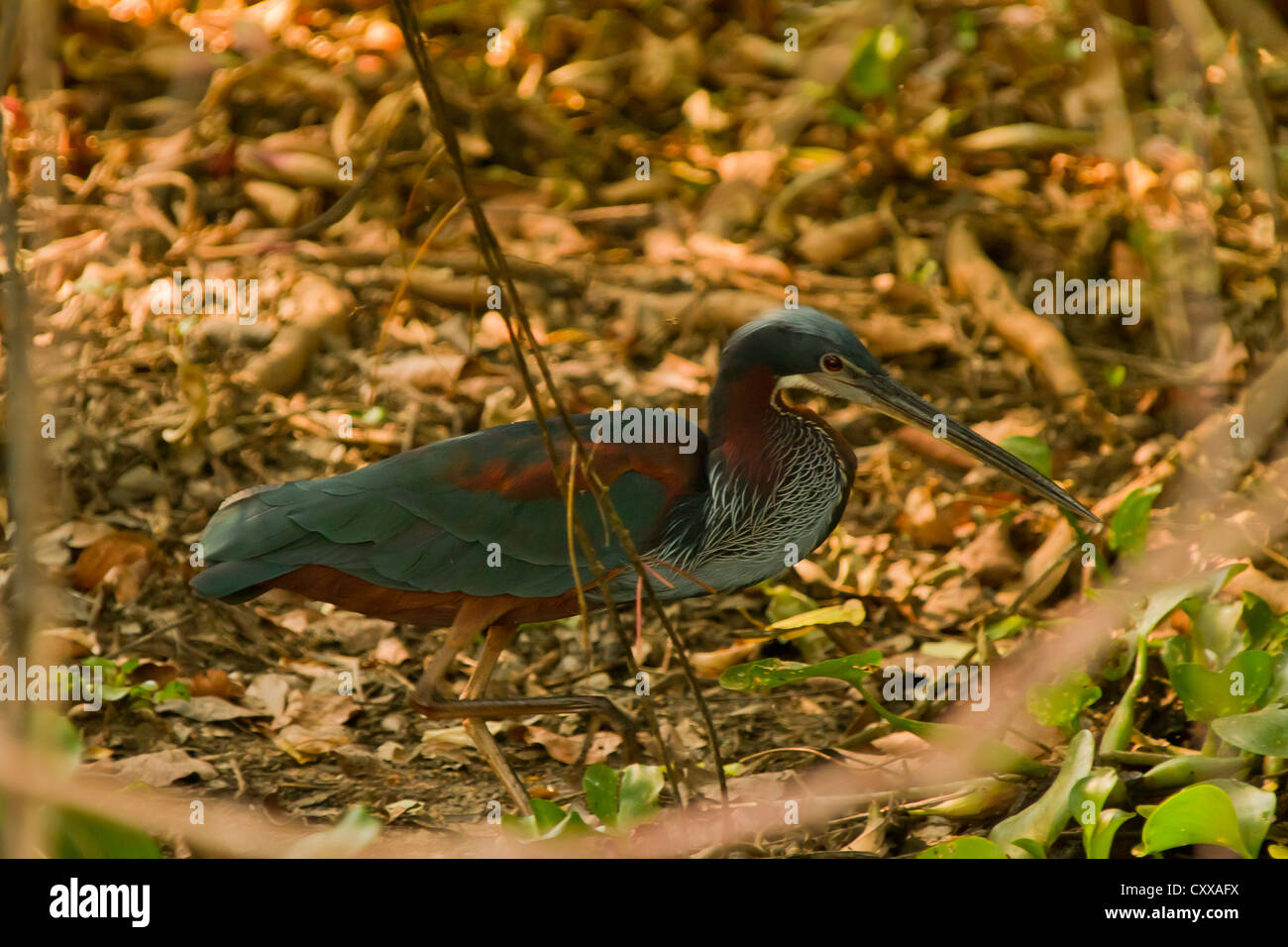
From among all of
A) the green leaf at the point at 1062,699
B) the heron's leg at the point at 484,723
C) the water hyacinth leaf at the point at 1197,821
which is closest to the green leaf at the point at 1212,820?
the water hyacinth leaf at the point at 1197,821

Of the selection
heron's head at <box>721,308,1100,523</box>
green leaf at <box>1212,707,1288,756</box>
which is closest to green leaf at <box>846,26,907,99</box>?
heron's head at <box>721,308,1100,523</box>

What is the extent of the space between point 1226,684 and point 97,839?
267 centimetres

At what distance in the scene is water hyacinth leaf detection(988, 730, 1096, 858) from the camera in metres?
3.09

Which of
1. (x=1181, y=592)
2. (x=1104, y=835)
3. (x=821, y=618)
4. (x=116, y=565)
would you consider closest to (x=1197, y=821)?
(x=1104, y=835)

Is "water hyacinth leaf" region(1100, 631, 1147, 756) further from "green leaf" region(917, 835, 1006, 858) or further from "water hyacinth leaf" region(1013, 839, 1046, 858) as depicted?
"green leaf" region(917, 835, 1006, 858)

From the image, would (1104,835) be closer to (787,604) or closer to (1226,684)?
(1226,684)

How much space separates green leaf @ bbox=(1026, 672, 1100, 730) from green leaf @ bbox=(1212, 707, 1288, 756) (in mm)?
419

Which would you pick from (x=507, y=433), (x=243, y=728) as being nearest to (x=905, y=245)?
(x=507, y=433)

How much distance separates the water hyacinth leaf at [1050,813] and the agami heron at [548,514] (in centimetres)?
82

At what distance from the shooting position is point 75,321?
567 centimetres

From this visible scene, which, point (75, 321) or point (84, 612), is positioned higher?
point (75, 321)
